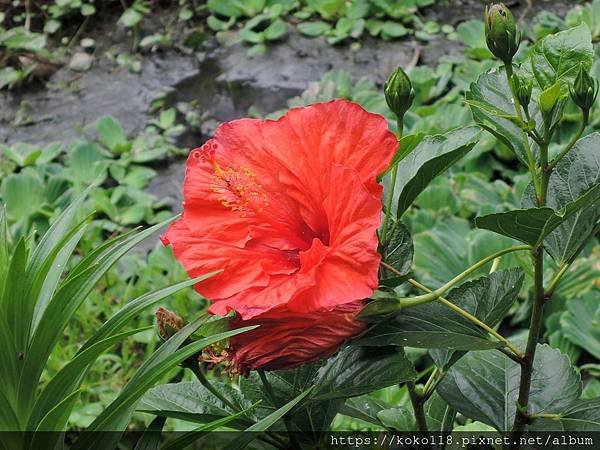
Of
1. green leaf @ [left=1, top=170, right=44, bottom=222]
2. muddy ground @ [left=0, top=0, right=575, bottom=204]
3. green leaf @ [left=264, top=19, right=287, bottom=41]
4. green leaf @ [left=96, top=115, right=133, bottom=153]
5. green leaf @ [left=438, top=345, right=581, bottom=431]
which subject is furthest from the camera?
green leaf @ [left=264, top=19, right=287, bottom=41]

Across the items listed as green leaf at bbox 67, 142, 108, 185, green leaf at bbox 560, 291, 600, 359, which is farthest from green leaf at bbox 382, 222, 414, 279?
green leaf at bbox 67, 142, 108, 185

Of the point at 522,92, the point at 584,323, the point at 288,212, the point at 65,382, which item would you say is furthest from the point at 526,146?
the point at 584,323

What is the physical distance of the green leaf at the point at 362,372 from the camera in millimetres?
639

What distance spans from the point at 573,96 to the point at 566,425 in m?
0.28

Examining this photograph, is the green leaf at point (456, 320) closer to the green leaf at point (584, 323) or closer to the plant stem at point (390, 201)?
the plant stem at point (390, 201)

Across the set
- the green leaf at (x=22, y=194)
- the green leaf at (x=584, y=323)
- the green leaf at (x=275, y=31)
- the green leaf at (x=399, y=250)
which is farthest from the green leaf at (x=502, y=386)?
the green leaf at (x=275, y=31)

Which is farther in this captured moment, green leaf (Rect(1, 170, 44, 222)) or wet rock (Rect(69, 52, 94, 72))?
wet rock (Rect(69, 52, 94, 72))

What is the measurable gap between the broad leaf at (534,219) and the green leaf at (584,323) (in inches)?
40.6

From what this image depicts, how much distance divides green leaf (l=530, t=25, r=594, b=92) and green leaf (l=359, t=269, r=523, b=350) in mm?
162

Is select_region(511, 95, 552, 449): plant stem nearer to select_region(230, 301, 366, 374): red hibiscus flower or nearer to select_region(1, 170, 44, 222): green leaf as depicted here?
select_region(230, 301, 366, 374): red hibiscus flower

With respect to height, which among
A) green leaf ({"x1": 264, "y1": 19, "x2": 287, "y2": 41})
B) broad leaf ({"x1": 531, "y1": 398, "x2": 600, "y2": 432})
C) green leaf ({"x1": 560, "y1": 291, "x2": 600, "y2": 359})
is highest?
broad leaf ({"x1": 531, "y1": 398, "x2": 600, "y2": 432})

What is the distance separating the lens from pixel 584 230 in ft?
2.17

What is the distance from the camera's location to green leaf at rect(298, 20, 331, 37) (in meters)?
2.95

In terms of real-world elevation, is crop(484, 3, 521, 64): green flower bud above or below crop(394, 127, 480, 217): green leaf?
above
